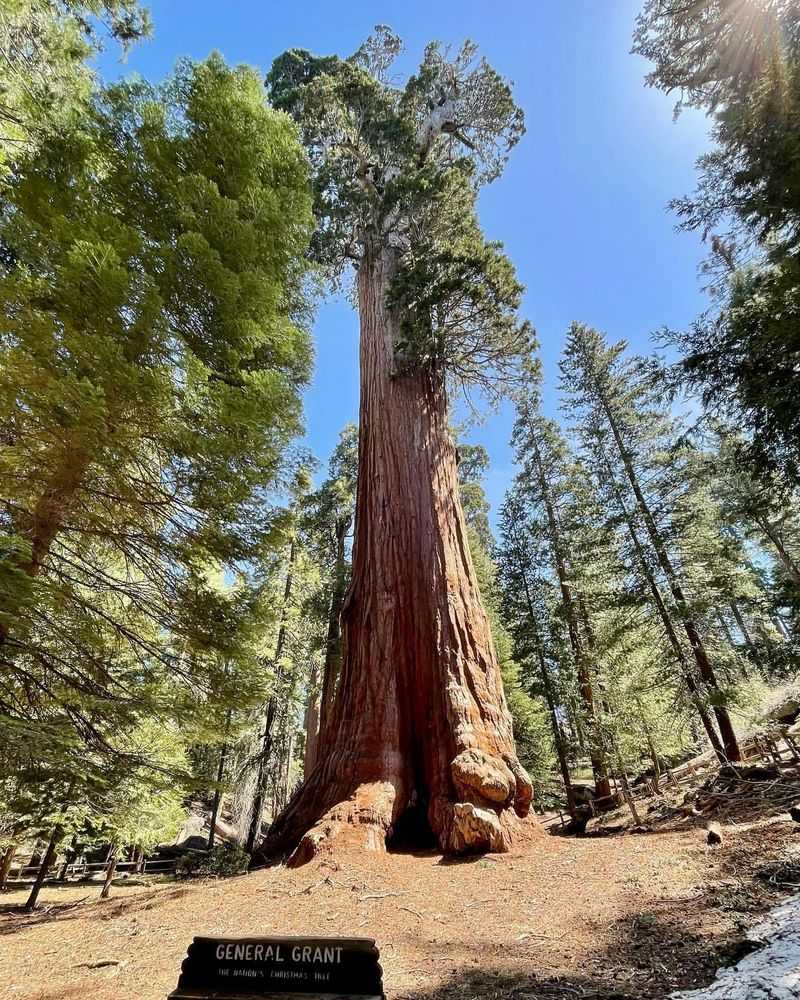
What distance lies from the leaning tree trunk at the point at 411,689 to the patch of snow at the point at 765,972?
2.88 m

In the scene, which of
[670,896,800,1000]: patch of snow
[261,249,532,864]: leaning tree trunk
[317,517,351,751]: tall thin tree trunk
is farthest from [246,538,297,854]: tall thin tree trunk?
[670,896,800,1000]: patch of snow

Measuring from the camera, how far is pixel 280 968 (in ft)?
5.95

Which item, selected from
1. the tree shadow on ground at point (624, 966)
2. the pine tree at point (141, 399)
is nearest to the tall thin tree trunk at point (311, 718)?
the pine tree at point (141, 399)

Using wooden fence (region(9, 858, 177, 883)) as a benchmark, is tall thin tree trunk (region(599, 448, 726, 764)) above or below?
above

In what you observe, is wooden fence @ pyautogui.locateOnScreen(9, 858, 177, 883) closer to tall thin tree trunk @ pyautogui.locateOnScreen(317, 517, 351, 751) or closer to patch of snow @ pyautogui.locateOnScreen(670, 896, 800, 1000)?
tall thin tree trunk @ pyautogui.locateOnScreen(317, 517, 351, 751)

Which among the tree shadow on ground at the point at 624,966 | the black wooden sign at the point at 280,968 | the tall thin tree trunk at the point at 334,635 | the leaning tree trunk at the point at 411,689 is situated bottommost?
the tree shadow on ground at the point at 624,966

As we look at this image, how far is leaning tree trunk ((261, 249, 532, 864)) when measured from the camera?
5.09 metres

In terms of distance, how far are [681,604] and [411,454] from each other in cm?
730

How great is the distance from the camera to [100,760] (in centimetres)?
419

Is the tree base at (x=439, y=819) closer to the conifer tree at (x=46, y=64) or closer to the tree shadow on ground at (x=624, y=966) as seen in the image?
the tree shadow on ground at (x=624, y=966)

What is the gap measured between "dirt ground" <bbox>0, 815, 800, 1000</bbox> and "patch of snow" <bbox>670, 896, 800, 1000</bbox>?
0.13 meters

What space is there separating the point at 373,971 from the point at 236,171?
665 centimetres

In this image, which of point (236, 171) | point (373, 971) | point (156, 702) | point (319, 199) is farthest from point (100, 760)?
point (319, 199)

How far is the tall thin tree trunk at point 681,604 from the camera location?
9.57 meters
